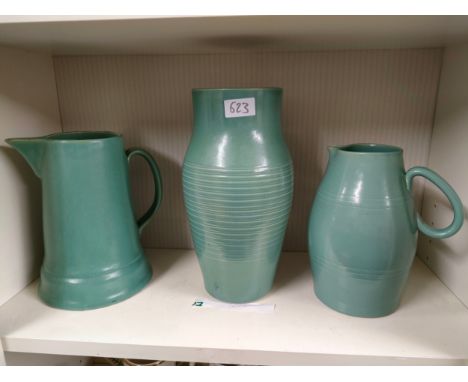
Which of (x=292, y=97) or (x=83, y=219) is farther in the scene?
(x=292, y=97)

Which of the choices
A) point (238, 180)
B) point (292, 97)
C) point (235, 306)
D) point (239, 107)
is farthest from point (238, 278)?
point (292, 97)

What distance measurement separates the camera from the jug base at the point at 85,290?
60 centimetres

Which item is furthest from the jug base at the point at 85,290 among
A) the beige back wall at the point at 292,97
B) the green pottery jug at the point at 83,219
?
the beige back wall at the point at 292,97

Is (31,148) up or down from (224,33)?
down

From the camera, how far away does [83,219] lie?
0.59 meters

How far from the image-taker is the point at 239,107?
54 cm

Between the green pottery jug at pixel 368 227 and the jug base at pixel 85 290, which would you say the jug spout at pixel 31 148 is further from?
the green pottery jug at pixel 368 227

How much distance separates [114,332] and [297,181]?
466 millimetres

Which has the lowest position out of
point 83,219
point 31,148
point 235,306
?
point 235,306

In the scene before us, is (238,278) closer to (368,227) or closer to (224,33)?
(368,227)

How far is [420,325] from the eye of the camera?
0.56 meters

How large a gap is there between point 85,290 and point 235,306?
25 cm

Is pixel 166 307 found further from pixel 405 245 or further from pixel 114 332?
pixel 405 245

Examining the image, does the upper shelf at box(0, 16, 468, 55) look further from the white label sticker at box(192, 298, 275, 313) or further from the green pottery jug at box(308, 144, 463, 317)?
the white label sticker at box(192, 298, 275, 313)
